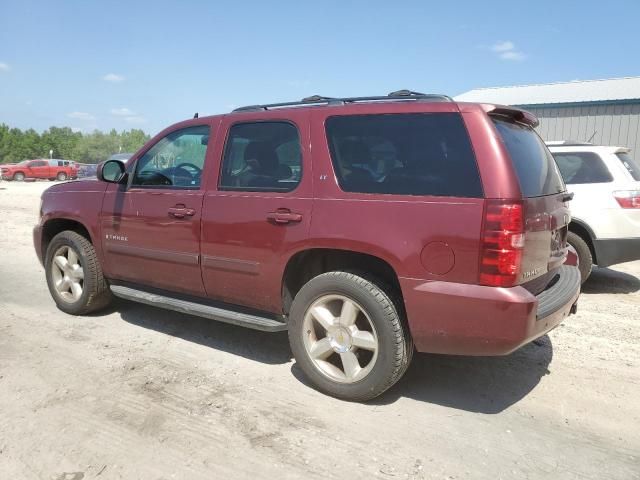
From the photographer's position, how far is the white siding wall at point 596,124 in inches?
608

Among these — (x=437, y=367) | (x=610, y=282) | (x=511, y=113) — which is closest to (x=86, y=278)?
(x=437, y=367)

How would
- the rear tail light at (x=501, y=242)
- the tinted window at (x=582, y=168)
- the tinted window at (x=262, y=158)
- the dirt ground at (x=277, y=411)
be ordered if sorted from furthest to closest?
the tinted window at (x=582, y=168) → the tinted window at (x=262, y=158) → the rear tail light at (x=501, y=242) → the dirt ground at (x=277, y=411)

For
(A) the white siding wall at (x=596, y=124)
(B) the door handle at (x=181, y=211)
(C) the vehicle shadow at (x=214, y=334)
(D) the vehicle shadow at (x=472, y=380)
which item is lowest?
(D) the vehicle shadow at (x=472, y=380)

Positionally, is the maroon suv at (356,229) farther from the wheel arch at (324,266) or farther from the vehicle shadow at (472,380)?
the vehicle shadow at (472,380)

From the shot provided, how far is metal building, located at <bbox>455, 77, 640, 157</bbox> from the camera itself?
50.8ft

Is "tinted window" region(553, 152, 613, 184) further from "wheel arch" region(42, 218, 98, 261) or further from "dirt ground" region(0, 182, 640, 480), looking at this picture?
"wheel arch" region(42, 218, 98, 261)

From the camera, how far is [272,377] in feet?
12.5

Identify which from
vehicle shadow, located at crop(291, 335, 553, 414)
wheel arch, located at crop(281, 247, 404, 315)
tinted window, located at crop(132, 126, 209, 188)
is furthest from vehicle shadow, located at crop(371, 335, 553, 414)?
tinted window, located at crop(132, 126, 209, 188)

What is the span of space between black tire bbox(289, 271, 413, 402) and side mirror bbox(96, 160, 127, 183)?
2.15m

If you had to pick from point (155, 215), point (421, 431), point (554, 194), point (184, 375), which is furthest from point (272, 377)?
point (554, 194)

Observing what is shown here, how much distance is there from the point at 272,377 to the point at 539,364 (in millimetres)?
2080

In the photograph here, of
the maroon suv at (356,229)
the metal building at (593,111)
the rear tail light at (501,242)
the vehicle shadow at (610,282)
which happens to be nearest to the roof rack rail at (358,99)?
the maroon suv at (356,229)

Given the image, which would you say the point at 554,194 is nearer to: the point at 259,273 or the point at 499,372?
the point at 499,372

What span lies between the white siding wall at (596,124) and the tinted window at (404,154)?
46.8 ft
